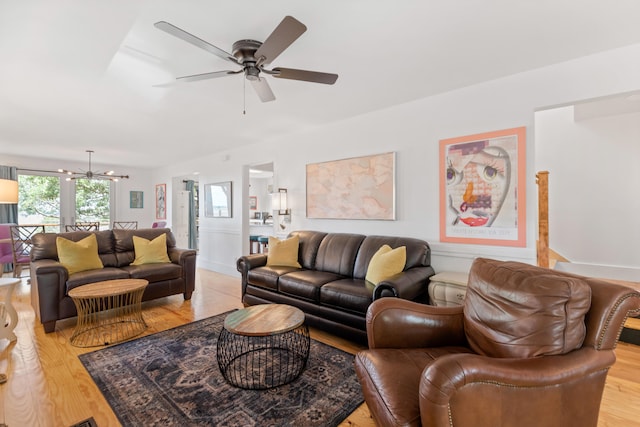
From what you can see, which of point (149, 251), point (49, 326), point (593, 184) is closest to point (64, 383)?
point (49, 326)

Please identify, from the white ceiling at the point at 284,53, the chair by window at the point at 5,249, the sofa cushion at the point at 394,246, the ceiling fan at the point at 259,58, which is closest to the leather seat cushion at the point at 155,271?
the white ceiling at the point at 284,53

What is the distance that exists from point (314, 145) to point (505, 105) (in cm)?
245

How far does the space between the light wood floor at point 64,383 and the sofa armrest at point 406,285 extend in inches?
25.9

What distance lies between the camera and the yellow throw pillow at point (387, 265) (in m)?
2.77

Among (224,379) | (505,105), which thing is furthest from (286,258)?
(505,105)

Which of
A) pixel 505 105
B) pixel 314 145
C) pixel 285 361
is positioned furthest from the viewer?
pixel 314 145

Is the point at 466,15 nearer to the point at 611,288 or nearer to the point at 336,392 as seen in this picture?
the point at 611,288

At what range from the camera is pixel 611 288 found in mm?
1322

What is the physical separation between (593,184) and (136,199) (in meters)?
9.93

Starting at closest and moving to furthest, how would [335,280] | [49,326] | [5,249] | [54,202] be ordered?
[49,326] < [335,280] < [5,249] < [54,202]

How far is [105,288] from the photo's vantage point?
2898 millimetres

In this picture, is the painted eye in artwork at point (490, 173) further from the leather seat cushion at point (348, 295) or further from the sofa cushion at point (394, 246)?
the leather seat cushion at point (348, 295)

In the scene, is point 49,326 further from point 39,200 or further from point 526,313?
point 39,200

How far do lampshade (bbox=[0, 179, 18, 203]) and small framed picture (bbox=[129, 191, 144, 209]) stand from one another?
14.1 ft
